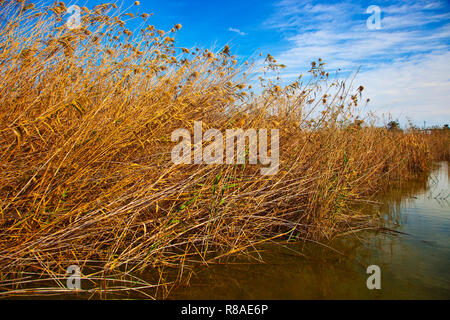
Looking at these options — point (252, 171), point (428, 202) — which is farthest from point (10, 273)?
point (428, 202)

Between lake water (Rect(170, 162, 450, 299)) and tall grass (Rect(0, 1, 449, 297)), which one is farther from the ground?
tall grass (Rect(0, 1, 449, 297))

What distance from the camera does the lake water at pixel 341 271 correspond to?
167 centimetres

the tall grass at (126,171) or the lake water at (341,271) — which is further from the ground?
the tall grass at (126,171)

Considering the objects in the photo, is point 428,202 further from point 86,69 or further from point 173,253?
point 86,69

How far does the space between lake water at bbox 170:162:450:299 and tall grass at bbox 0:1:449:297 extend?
15cm

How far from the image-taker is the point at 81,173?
178 cm

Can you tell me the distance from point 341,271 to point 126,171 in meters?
1.65

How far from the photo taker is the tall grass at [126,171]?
5.42ft

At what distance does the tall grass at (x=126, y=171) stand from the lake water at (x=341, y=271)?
0.15 meters

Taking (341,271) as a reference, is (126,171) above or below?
above

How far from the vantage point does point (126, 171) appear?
1.99 meters

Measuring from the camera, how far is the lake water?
1667mm

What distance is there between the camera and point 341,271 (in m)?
1.93
